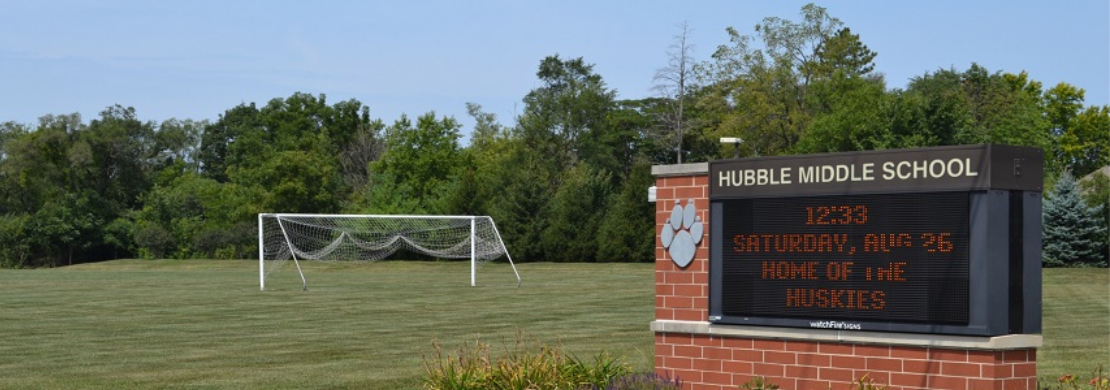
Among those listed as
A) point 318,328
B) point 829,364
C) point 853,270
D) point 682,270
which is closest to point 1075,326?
point 318,328

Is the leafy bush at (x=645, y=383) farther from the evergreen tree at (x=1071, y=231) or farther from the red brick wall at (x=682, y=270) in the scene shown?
the evergreen tree at (x=1071, y=231)

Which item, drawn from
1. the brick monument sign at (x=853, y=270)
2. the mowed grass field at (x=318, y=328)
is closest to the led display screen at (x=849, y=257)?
the brick monument sign at (x=853, y=270)

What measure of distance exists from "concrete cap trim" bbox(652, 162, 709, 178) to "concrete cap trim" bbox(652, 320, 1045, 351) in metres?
1.33

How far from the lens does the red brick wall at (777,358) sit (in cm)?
1050

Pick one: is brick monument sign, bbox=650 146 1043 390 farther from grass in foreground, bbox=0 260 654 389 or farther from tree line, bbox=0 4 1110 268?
tree line, bbox=0 4 1110 268

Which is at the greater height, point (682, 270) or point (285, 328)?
point (682, 270)

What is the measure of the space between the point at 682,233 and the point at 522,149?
76064mm

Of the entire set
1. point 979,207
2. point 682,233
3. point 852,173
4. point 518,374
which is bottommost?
point 518,374

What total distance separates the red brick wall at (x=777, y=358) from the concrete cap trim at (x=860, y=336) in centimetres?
5

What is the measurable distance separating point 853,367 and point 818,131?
6350 cm

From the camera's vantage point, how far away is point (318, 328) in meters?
25.6

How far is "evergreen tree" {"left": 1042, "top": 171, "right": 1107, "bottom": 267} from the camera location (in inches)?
2052

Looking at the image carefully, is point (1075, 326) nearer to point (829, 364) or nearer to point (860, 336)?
point (829, 364)

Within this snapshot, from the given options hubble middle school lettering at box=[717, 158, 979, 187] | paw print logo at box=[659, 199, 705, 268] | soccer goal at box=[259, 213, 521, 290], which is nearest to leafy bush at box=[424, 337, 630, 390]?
paw print logo at box=[659, 199, 705, 268]
